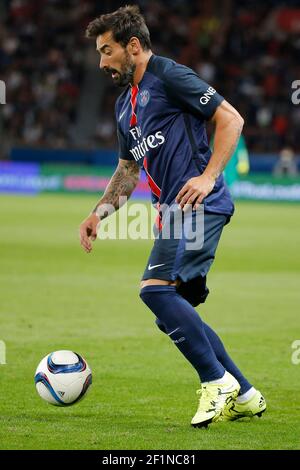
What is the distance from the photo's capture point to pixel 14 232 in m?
20.6

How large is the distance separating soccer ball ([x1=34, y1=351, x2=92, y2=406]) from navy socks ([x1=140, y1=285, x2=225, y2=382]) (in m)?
Answer: 0.70

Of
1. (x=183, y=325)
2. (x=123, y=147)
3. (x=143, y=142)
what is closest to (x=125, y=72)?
(x=143, y=142)

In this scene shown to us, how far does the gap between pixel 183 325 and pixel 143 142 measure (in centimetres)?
117

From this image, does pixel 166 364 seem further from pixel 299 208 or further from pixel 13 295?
pixel 299 208

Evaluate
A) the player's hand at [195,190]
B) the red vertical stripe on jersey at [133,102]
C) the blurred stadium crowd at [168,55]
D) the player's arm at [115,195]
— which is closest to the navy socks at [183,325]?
the player's hand at [195,190]

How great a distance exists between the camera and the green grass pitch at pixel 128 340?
5.99 m

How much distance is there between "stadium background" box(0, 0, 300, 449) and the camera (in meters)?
6.66

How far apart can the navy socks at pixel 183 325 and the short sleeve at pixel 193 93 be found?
1074mm

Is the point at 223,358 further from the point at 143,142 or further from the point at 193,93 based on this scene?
the point at 193,93

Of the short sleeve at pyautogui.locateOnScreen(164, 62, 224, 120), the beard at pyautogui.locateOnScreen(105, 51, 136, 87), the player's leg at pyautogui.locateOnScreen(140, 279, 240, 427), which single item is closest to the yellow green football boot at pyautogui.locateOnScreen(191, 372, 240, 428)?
the player's leg at pyautogui.locateOnScreen(140, 279, 240, 427)

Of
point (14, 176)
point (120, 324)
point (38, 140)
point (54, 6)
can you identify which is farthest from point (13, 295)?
point (54, 6)

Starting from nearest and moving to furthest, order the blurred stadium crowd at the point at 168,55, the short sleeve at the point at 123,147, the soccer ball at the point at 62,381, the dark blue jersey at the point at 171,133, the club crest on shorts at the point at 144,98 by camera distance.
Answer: the dark blue jersey at the point at 171,133
the club crest on shorts at the point at 144,98
the soccer ball at the point at 62,381
the short sleeve at the point at 123,147
the blurred stadium crowd at the point at 168,55

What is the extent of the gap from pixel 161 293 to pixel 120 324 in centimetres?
467

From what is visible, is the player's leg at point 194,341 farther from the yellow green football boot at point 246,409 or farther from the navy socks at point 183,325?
the yellow green football boot at point 246,409
